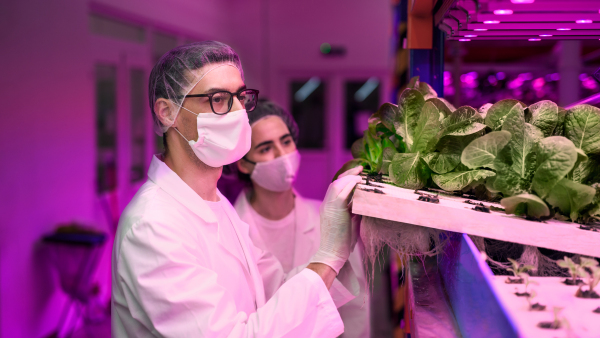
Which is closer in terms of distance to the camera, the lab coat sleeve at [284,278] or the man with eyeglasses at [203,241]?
the man with eyeglasses at [203,241]

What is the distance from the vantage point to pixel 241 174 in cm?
220

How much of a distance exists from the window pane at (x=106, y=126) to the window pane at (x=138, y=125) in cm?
43

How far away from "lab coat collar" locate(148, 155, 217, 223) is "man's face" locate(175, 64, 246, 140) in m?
0.12

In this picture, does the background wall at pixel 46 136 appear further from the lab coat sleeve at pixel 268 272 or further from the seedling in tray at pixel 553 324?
the seedling in tray at pixel 553 324

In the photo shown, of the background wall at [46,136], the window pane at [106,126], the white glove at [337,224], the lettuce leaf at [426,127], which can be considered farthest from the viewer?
the window pane at [106,126]

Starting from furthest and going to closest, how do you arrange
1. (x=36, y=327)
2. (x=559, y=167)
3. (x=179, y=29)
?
(x=179, y=29)
(x=36, y=327)
(x=559, y=167)

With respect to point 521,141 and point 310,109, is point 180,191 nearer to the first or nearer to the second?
point 521,141

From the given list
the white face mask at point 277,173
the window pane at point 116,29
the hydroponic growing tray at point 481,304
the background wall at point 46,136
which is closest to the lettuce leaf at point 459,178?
the hydroponic growing tray at point 481,304

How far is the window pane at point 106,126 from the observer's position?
15.9ft

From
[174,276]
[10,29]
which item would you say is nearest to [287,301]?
[174,276]

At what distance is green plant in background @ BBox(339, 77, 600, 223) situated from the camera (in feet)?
2.79

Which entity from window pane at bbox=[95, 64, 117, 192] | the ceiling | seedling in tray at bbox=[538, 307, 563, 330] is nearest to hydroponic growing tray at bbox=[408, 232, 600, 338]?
seedling in tray at bbox=[538, 307, 563, 330]

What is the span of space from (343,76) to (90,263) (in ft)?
19.0

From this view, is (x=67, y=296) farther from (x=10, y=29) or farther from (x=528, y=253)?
(x=528, y=253)
